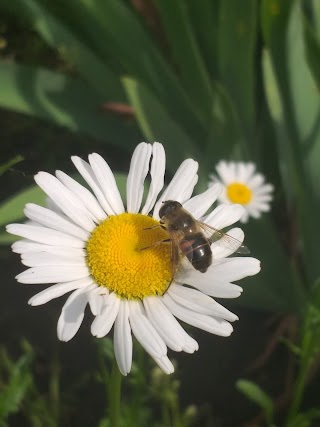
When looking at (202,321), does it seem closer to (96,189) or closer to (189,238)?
(189,238)

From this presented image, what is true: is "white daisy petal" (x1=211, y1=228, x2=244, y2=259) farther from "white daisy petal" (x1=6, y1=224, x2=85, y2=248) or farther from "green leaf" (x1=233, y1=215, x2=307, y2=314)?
"green leaf" (x1=233, y1=215, x2=307, y2=314)

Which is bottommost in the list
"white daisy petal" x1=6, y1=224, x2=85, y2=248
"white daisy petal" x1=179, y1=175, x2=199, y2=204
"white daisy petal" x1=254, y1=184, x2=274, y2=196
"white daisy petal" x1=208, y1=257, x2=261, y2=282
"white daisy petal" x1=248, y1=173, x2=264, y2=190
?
Answer: "white daisy petal" x1=208, y1=257, x2=261, y2=282

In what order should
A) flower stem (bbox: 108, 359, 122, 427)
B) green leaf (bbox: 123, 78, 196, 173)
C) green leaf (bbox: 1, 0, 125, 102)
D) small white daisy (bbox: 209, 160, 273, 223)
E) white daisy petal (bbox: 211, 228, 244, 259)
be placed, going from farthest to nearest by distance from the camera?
green leaf (bbox: 1, 0, 125, 102) → small white daisy (bbox: 209, 160, 273, 223) → green leaf (bbox: 123, 78, 196, 173) → white daisy petal (bbox: 211, 228, 244, 259) → flower stem (bbox: 108, 359, 122, 427)

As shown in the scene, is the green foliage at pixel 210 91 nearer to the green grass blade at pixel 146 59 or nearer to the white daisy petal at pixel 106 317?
the green grass blade at pixel 146 59

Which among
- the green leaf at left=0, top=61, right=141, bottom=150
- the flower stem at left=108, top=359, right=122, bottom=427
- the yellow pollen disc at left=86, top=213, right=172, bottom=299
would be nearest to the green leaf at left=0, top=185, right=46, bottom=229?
the yellow pollen disc at left=86, top=213, right=172, bottom=299

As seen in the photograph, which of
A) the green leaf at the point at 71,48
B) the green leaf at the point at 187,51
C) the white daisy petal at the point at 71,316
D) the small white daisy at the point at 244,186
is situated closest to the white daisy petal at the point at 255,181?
the small white daisy at the point at 244,186

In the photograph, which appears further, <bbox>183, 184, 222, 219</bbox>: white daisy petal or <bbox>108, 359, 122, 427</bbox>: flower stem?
<bbox>183, 184, 222, 219</bbox>: white daisy petal
